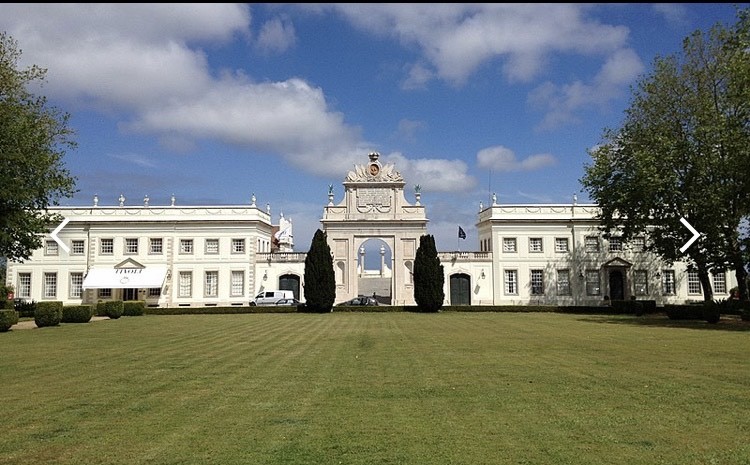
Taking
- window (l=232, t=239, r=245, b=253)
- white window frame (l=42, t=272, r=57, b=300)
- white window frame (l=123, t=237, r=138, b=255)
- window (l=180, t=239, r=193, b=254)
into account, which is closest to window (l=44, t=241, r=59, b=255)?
white window frame (l=42, t=272, r=57, b=300)

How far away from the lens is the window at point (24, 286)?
169ft

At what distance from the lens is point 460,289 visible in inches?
2074

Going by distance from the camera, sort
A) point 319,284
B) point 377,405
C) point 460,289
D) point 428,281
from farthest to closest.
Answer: point 460,289
point 428,281
point 319,284
point 377,405

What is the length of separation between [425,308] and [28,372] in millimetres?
32001

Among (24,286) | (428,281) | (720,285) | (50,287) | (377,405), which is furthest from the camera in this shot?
(50,287)

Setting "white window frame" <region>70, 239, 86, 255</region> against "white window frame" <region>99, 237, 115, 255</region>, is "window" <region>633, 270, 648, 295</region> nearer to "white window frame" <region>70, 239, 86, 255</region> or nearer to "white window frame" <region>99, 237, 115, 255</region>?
"white window frame" <region>99, 237, 115, 255</region>

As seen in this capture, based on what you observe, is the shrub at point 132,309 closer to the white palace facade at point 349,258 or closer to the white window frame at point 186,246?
the white palace facade at point 349,258

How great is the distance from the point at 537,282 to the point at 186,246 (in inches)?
1138

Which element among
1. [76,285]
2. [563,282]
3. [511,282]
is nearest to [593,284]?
[563,282]

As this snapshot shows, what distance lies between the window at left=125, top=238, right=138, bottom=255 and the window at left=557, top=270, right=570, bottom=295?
1364 inches

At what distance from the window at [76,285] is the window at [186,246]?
8.26m

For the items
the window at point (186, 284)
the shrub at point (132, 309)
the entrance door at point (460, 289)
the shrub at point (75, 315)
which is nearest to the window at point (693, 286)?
the entrance door at point (460, 289)

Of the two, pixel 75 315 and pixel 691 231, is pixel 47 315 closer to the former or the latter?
pixel 75 315

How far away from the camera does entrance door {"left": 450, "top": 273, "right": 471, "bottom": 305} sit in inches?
2066
